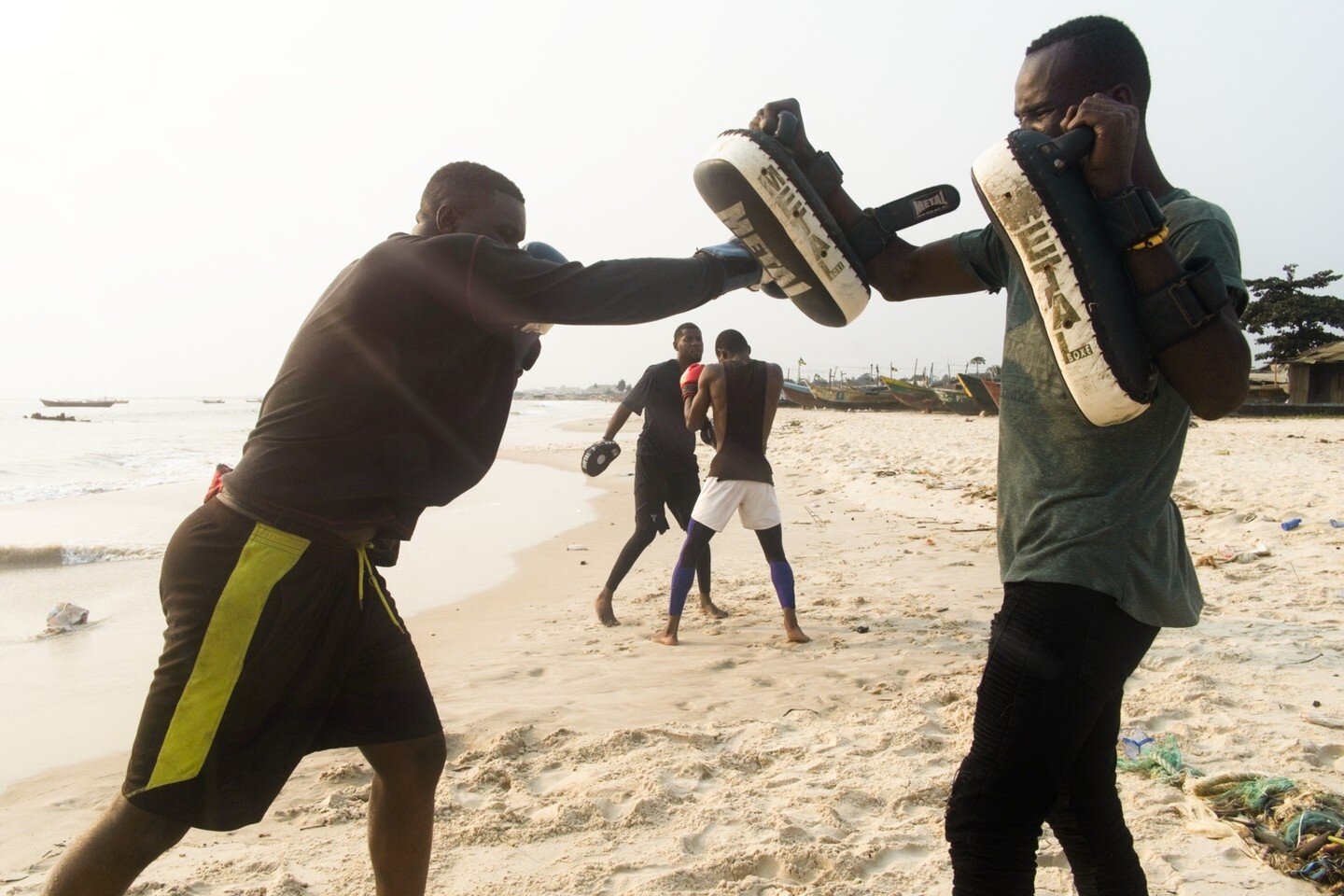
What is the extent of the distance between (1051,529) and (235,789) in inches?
63.6

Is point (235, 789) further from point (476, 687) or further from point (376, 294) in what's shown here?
point (476, 687)

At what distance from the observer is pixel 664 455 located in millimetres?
6023

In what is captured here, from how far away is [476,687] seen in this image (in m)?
4.45

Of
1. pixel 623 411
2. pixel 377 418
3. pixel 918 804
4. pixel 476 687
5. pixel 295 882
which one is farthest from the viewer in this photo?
pixel 623 411

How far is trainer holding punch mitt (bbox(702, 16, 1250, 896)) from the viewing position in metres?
1.41

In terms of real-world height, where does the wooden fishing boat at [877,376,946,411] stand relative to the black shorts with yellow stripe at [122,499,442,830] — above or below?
above

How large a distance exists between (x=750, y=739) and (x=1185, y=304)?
2.74m

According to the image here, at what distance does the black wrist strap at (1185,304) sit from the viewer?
1357 millimetres

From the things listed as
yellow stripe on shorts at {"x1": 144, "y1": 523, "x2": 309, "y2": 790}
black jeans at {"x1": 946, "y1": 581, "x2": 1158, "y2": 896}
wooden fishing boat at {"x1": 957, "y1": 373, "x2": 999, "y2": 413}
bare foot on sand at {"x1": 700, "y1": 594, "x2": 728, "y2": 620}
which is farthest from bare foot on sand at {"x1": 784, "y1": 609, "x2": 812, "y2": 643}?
wooden fishing boat at {"x1": 957, "y1": 373, "x2": 999, "y2": 413}

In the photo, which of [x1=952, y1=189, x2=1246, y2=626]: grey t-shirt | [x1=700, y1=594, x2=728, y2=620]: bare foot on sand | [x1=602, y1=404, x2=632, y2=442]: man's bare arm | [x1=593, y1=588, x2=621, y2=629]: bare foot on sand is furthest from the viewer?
[x1=602, y1=404, x2=632, y2=442]: man's bare arm

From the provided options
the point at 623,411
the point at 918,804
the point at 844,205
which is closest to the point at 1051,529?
the point at 844,205

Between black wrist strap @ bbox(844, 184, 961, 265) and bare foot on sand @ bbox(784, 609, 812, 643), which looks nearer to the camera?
black wrist strap @ bbox(844, 184, 961, 265)

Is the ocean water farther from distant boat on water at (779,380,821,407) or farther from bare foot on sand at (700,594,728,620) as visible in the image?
distant boat on water at (779,380,821,407)

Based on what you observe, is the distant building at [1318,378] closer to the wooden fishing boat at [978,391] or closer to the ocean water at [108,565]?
the wooden fishing boat at [978,391]
